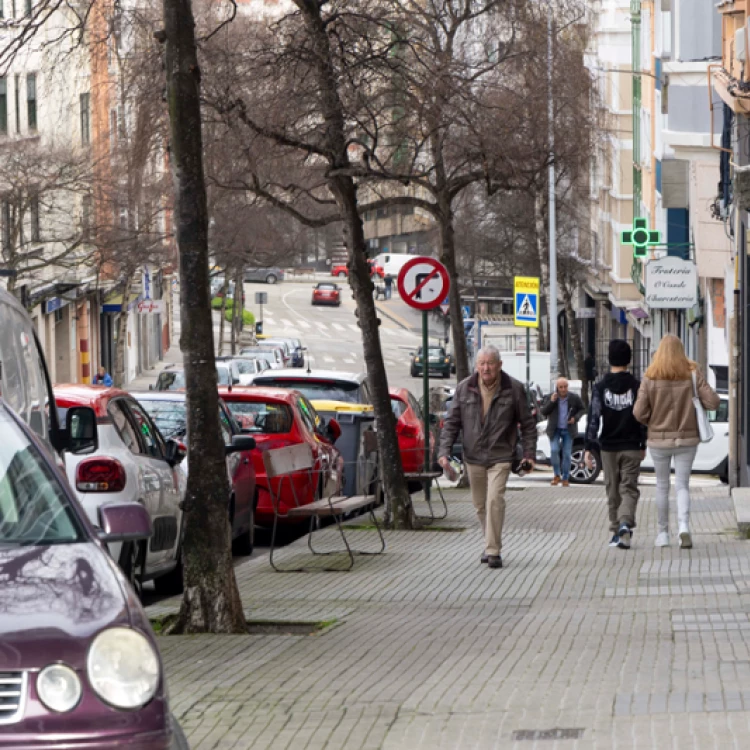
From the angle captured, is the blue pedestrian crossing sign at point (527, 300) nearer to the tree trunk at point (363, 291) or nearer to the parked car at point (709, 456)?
the parked car at point (709, 456)

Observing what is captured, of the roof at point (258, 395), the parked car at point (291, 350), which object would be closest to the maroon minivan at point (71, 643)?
the roof at point (258, 395)

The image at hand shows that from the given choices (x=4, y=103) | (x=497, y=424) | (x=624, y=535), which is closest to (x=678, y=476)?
(x=624, y=535)

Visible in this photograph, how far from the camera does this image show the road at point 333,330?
77.3m

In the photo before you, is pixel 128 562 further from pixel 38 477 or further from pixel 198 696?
pixel 38 477

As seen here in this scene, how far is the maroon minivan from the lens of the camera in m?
4.29

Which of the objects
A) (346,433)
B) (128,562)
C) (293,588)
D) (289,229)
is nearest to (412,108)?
(346,433)

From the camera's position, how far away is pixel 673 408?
13656mm

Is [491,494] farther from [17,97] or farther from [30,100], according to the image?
[30,100]

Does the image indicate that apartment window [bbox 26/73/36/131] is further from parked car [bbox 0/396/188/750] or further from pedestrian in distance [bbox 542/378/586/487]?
parked car [bbox 0/396/188/750]

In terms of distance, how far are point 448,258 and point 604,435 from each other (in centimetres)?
1160

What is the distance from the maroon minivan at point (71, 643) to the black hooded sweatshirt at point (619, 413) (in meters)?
8.90

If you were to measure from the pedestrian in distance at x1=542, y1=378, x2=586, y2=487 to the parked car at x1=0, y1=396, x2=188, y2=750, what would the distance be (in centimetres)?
2001

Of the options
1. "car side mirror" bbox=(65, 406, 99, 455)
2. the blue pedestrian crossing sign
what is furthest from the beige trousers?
the blue pedestrian crossing sign

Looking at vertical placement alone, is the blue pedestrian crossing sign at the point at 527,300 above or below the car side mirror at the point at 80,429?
above
